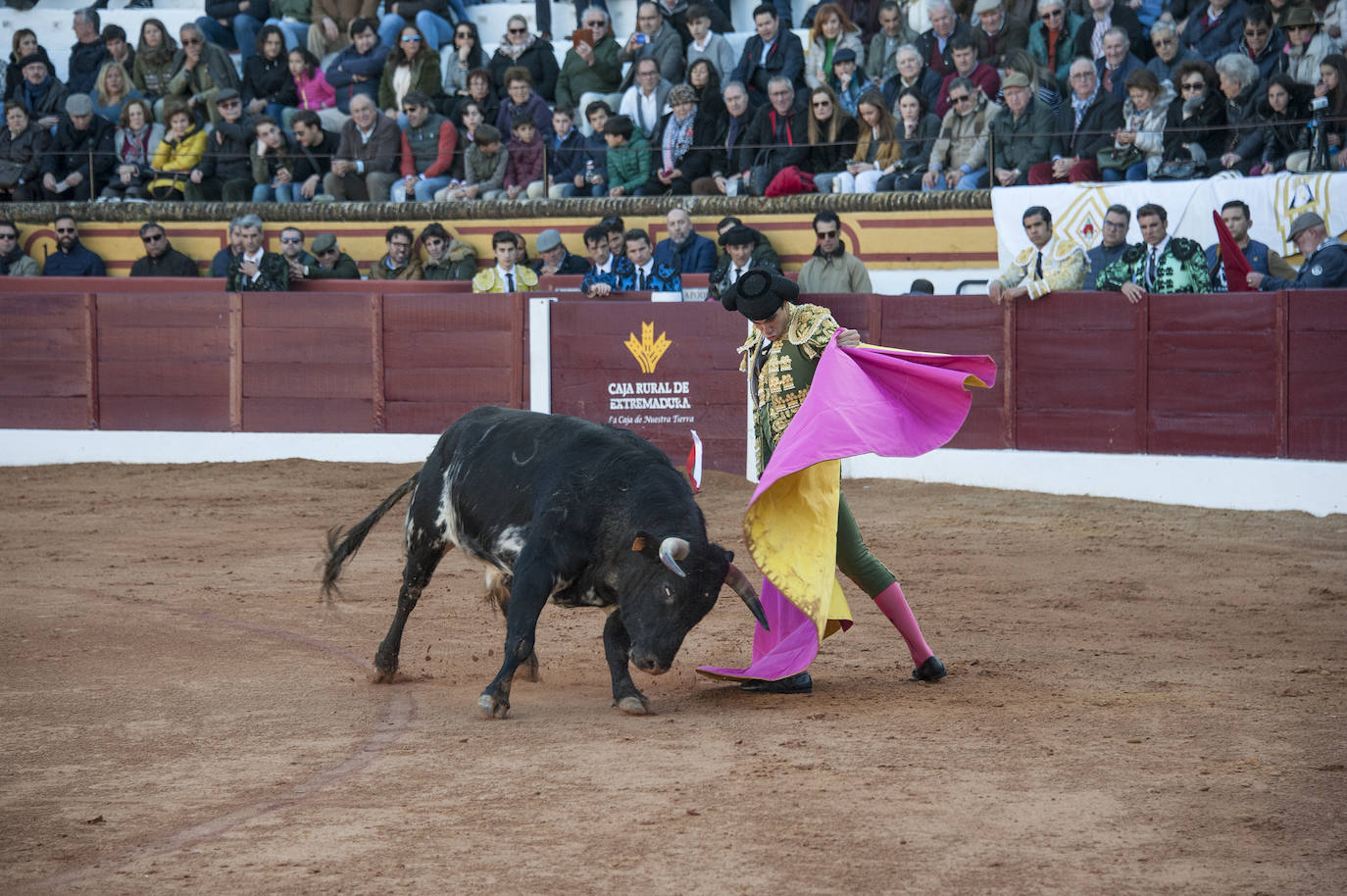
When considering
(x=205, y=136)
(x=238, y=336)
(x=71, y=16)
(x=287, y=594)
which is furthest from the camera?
(x=71, y=16)

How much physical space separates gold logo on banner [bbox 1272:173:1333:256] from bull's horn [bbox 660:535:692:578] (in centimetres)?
600

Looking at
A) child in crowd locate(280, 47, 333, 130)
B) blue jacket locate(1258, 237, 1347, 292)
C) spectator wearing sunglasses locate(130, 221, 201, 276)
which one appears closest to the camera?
blue jacket locate(1258, 237, 1347, 292)

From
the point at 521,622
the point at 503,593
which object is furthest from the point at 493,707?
the point at 503,593

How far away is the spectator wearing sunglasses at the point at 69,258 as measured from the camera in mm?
12703

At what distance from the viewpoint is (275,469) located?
1080 centimetres

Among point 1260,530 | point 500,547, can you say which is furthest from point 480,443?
point 1260,530

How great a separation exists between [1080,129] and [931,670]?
6.24 metres

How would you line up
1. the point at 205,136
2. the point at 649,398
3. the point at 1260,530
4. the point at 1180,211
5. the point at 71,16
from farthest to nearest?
the point at 71,16 < the point at 205,136 < the point at 649,398 < the point at 1180,211 < the point at 1260,530

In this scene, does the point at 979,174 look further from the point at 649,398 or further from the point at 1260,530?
the point at 1260,530

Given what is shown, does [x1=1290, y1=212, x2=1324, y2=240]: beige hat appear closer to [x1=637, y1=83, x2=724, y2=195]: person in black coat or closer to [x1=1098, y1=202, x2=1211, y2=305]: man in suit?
[x1=1098, y1=202, x2=1211, y2=305]: man in suit

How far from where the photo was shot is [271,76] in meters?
13.3

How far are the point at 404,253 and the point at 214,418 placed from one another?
1.89m

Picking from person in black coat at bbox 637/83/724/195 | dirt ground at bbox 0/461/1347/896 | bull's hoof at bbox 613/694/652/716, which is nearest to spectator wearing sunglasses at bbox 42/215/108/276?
person in black coat at bbox 637/83/724/195

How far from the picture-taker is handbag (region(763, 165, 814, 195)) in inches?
433
